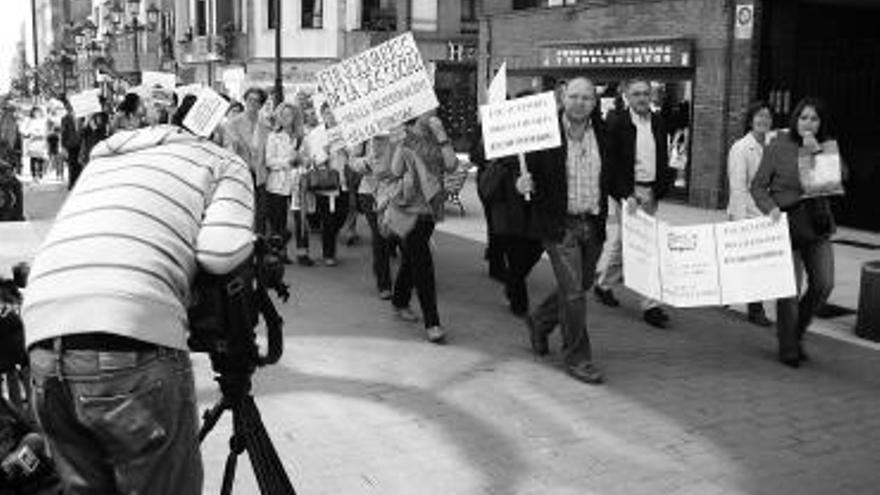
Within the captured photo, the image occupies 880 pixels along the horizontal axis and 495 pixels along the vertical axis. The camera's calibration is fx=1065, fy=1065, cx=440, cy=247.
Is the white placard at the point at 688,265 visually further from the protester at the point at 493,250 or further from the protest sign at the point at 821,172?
the protester at the point at 493,250

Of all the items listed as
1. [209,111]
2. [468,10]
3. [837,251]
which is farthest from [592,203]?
[468,10]

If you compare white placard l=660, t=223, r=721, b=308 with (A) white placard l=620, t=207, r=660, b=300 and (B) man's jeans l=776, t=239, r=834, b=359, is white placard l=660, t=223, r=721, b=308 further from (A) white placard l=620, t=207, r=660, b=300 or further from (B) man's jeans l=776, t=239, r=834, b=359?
(B) man's jeans l=776, t=239, r=834, b=359

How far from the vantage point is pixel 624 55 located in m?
17.7

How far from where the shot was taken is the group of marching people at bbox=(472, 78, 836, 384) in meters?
6.46

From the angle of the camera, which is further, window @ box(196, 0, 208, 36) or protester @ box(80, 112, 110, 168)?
window @ box(196, 0, 208, 36)

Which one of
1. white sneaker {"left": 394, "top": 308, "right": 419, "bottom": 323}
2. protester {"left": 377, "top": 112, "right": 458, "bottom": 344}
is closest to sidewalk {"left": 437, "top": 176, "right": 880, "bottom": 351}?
white sneaker {"left": 394, "top": 308, "right": 419, "bottom": 323}

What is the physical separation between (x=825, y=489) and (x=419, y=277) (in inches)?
132

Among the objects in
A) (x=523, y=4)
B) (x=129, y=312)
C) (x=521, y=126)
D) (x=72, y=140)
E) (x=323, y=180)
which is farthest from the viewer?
(x=523, y=4)

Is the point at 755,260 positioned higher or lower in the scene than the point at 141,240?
lower

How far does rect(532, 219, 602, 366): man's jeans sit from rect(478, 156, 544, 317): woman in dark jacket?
0.30 m

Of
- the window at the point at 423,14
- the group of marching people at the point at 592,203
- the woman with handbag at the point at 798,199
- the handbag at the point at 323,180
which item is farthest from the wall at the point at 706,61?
the window at the point at 423,14

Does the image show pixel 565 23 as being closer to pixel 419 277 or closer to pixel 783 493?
pixel 419 277

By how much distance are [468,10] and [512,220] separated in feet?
101

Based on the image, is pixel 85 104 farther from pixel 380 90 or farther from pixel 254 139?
pixel 380 90
